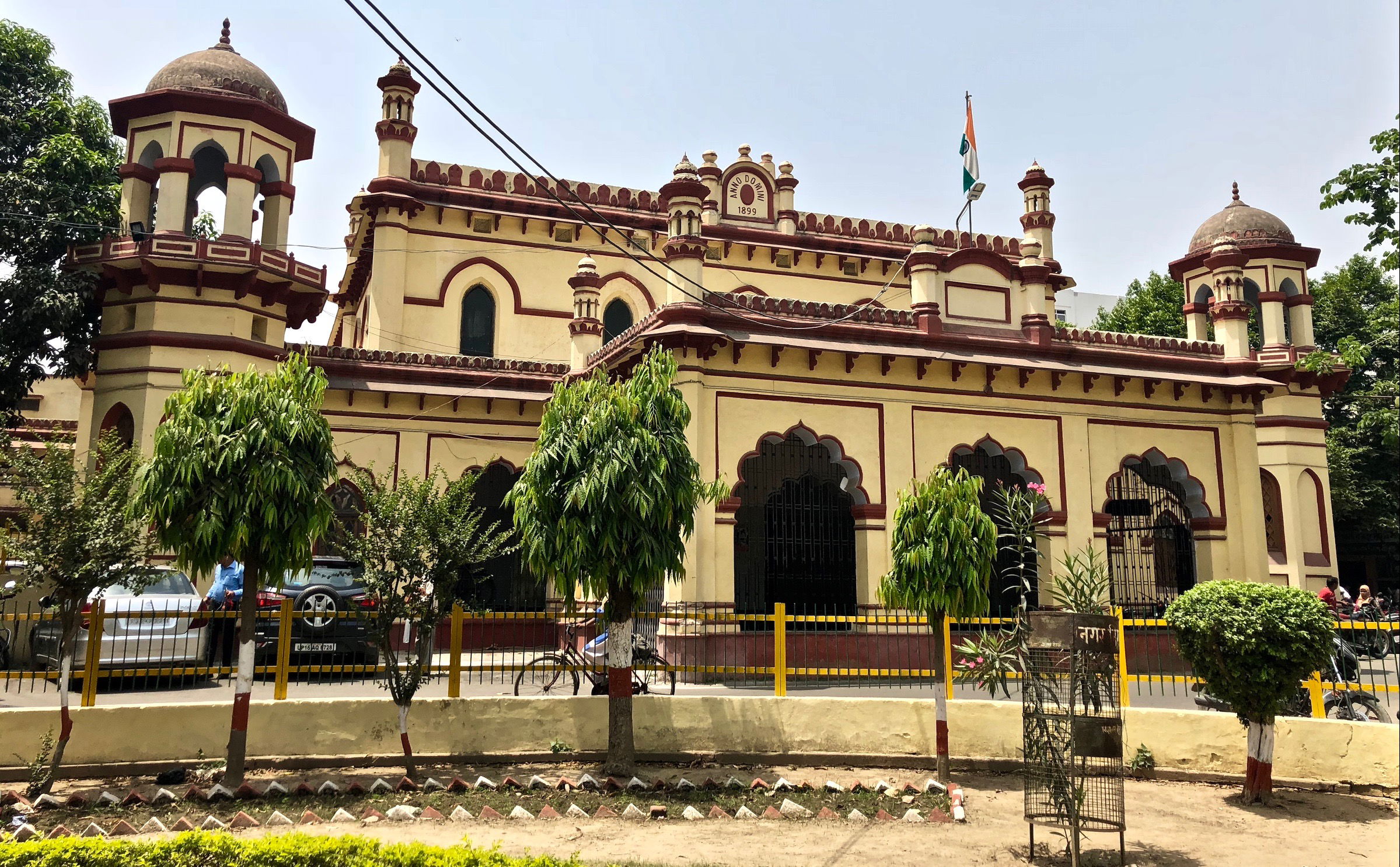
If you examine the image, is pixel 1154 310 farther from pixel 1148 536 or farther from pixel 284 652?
pixel 284 652

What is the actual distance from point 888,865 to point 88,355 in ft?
54.4

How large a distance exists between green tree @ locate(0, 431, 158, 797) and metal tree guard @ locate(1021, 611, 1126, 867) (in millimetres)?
8225

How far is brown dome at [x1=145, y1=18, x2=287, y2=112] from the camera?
709 inches

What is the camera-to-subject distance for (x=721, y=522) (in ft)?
53.0

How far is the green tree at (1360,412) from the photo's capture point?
2950 cm

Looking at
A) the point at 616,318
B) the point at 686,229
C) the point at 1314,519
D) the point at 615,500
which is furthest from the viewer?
the point at 1314,519

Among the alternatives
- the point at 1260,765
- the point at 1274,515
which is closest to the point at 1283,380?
the point at 1274,515

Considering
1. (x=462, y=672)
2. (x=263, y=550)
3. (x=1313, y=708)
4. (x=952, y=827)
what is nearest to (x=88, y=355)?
(x=462, y=672)

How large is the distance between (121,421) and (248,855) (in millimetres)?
13132

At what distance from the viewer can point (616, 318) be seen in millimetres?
24000

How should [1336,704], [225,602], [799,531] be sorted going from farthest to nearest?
[799,531] → [225,602] → [1336,704]

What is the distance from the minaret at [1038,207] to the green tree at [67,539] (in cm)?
1842

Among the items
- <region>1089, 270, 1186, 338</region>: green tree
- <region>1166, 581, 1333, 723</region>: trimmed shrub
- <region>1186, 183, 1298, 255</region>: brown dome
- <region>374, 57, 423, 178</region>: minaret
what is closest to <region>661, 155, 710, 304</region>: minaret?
<region>374, 57, 423, 178</region>: minaret

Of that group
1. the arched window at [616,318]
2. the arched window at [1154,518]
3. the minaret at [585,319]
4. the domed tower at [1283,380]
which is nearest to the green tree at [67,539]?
the minaret at [585,319]
